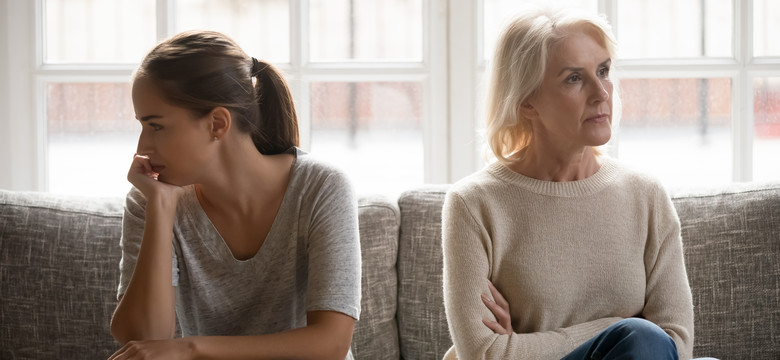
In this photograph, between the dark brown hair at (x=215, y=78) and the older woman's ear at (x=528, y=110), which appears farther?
the older woman's ear at (x=528, y=110)

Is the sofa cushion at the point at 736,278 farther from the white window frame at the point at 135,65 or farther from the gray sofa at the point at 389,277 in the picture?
the white window frame at the point at 135,65

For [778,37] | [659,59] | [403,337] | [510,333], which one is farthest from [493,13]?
[510,333]

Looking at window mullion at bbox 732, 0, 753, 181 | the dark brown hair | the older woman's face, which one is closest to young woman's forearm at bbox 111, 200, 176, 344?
the dark brown hair

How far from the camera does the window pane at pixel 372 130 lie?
2779 mm

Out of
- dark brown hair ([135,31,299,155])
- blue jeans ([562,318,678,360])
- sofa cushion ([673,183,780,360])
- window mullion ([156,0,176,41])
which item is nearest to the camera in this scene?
blue jeans ([562,318,678,360])

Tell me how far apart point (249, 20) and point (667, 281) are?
5.16ft

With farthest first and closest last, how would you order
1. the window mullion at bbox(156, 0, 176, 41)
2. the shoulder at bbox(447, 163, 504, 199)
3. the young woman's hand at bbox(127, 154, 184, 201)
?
1. the window mullion at bbox(156, 0, 176, 41)
2. the shoulder at bbox(447, 163, 504, 199)
3. the young woman's hand at bbox(127, 154, 184, 201)

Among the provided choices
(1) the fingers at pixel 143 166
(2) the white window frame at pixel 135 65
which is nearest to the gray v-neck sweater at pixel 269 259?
(1) the fingers at pixel 143 166

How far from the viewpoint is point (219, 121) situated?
172cm

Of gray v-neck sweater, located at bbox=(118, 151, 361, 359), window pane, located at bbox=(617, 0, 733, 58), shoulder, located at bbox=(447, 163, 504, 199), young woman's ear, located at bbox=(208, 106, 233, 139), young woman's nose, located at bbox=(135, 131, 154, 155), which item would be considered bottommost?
gray v-neck sweater, located at bbox=(118, 151, 361, 359)

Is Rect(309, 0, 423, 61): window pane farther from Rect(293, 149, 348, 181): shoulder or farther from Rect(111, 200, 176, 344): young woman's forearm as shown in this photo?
Rect(111, 200, 176, 344): young woman's forearm

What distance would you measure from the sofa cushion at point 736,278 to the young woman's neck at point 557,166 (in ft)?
1.54

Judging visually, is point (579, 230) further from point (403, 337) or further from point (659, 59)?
point (659, 59)

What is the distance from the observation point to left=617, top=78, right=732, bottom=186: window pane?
2.78 meters
